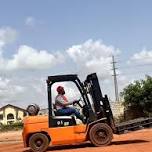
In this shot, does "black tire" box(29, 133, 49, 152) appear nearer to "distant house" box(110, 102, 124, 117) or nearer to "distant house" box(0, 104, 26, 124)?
"distant house" box(110, 102, 124, 117)

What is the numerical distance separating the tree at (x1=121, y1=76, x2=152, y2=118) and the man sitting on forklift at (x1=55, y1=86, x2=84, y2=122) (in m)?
35.0

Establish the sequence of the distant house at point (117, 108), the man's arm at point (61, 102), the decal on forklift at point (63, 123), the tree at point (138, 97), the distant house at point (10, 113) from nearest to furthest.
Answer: the man's arm at point (61, 102) → the decal on forklift at point (63, 123) → the tree at point (138, 97) → the distant house at point (117, 108) → the distant house at point (10, 113)

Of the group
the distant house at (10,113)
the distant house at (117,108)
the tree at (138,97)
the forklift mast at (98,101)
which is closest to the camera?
the forklift mast at (98,101)

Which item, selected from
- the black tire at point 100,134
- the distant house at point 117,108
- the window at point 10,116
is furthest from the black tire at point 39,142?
the window at point 10,116

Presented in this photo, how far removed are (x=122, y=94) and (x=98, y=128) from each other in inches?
1482

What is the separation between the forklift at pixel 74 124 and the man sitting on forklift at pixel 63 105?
154 millimetres

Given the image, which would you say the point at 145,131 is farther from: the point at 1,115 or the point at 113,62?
the point at 1,115

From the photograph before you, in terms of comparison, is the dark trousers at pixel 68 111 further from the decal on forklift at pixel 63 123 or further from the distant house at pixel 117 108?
the distant house at pixel 117 108

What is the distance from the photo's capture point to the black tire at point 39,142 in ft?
61.9

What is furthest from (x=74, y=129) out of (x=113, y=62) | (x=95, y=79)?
(x=113, y=62)

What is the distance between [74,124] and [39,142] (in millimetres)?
1376

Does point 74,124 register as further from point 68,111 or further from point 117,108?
point 117,108

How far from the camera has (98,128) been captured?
18750mm

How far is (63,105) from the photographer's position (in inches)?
735
